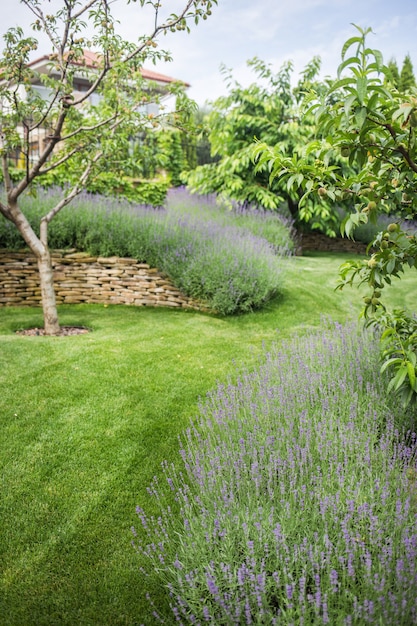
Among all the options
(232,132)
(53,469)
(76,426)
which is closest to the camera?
(53,469)

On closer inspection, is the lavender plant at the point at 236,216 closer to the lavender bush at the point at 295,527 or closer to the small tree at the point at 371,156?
the lavender bush at the point at 295,527

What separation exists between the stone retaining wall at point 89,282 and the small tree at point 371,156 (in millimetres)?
4111

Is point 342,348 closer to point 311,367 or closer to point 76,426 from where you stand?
point 311,367

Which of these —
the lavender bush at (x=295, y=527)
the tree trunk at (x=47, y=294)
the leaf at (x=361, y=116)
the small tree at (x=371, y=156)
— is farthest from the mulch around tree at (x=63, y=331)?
the leaf at (x=361, y=116)

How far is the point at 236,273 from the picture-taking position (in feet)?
19.8

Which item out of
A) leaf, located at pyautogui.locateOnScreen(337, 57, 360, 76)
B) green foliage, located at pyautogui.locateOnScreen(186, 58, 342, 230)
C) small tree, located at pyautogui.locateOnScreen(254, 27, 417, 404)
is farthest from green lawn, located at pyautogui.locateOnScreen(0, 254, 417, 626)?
green foliage, located at pyautogui.locateOnScreen(186, 58, 342, 230)

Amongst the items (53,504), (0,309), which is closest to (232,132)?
(0,309)

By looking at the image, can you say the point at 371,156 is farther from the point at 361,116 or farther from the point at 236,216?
the point at 236,216

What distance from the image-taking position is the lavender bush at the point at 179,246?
6.04 meters

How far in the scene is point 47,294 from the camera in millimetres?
5203

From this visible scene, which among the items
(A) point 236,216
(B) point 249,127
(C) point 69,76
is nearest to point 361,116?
(C) point 69,76

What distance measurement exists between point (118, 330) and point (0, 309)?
6.47ft

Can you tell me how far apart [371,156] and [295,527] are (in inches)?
65.8

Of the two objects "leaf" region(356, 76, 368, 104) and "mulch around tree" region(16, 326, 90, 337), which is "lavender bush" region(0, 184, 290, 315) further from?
"leaf" region(356, 76, 368, 104)
